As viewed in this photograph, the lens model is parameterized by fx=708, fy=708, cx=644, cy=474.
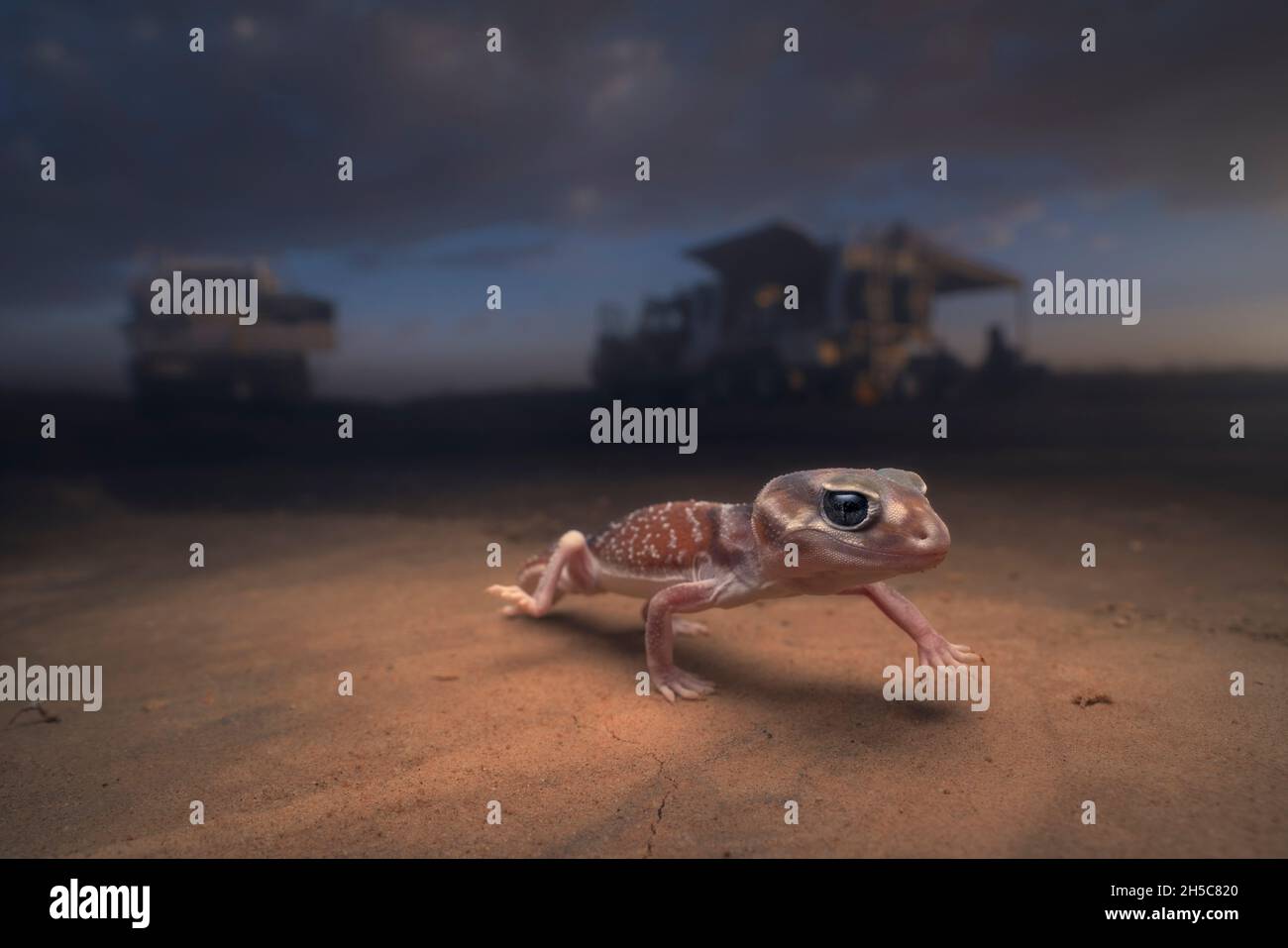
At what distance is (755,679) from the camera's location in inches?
167

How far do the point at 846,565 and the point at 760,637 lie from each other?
1.94 meters

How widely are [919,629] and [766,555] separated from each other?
3.39 ft

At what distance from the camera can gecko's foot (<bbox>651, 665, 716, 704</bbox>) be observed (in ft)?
12.9

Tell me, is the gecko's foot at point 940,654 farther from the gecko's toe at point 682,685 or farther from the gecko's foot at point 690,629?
the gecko's foot at point 690,629

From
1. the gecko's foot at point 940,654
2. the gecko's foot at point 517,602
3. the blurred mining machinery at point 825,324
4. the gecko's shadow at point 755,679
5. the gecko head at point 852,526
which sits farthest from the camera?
the blurred mining machinery at point 825,324

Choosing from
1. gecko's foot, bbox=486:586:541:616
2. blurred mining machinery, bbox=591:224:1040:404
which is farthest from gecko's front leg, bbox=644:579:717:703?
blurred mining machinery, bbox=591:224:1040:404

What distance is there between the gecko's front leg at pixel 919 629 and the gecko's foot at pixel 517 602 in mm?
2270

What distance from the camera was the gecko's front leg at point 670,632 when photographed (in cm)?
393

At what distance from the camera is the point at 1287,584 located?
5.74 metres

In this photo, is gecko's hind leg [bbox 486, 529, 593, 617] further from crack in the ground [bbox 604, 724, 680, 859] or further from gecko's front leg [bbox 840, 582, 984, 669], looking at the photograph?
gecko's front leg [bbox 840, 582, 984, 669]

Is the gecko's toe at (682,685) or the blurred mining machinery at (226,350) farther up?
the blurred mining machinery at (226,350)

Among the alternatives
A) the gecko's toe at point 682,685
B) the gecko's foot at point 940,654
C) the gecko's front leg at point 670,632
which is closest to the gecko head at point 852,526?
the gecko's front leg at point 670,632

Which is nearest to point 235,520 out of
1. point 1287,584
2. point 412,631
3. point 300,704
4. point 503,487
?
point 503,487
